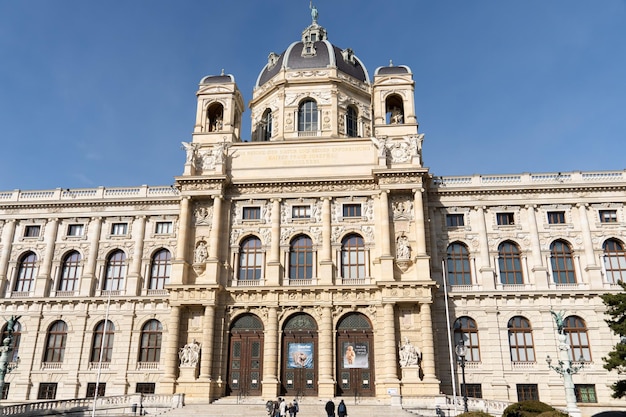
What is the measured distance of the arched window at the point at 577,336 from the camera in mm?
36344

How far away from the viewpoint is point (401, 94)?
43.6 m

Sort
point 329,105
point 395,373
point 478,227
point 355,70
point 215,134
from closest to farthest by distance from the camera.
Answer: point 395,373 < point 478,227 < point 215,134 < point 329,105 < point 355,70

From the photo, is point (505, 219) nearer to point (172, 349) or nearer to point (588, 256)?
point (588, 256)

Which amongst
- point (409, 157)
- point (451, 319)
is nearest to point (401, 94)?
point (409, 157)

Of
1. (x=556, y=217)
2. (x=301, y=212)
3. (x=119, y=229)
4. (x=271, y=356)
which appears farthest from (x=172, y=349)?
(x=556, y=217)

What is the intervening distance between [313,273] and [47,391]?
21.9m

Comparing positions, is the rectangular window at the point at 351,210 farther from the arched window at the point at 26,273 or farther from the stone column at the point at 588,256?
the arched window at the point at 26,273

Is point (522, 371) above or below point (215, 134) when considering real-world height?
below

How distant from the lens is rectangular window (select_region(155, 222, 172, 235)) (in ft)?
141

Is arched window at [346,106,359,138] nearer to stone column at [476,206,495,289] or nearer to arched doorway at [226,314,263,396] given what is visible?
stone column at [476,206,495,289]

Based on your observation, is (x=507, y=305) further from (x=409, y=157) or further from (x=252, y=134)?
(x=252, y=134)

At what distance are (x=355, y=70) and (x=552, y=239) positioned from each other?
999 inches

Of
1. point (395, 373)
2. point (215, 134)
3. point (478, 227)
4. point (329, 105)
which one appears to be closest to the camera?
point (395, 373)

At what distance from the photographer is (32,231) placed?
44.2 m
